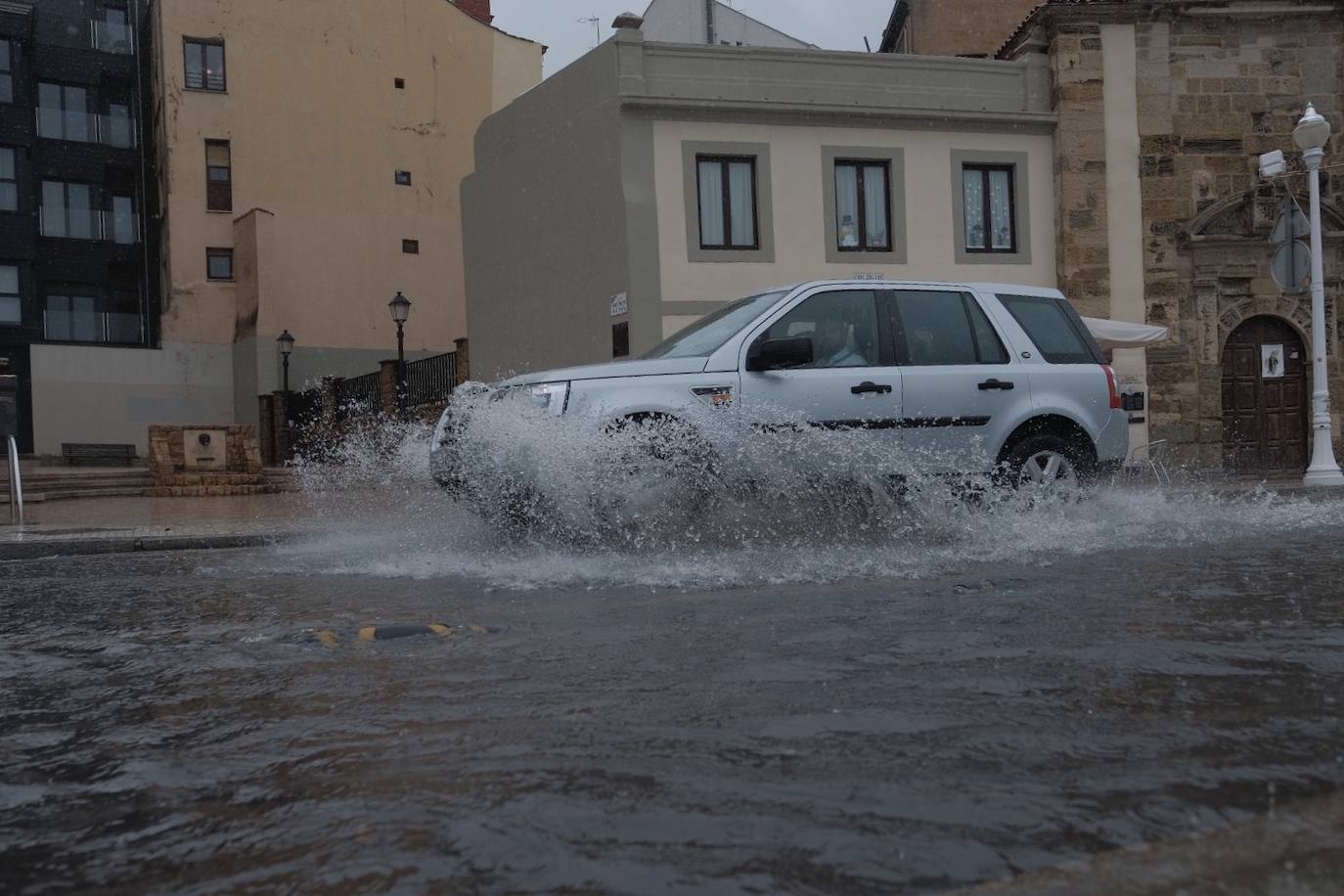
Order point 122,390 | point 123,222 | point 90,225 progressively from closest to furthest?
point 122,390
point 90,225
point 123,222

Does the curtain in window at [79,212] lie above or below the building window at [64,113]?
below

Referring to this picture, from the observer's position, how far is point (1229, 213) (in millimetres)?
20969

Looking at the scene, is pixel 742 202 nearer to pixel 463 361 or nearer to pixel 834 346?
pixel 463 361

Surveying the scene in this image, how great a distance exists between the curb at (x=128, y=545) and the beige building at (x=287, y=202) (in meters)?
24.2

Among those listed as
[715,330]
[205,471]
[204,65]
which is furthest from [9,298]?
[715,330]

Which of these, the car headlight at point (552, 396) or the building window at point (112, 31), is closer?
the car headlight at point (552, 396)

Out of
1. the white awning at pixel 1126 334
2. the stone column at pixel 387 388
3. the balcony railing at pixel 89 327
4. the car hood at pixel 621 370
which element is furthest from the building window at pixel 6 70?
the car hood at pixel 621 370

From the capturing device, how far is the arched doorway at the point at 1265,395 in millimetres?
21188

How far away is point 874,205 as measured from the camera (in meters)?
21.2

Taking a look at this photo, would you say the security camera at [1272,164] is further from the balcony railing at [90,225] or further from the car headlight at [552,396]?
the balcony railing at [90,225]

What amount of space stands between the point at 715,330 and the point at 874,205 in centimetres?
1390

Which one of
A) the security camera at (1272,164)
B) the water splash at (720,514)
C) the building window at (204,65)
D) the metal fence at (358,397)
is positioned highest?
the building window at (204,65)

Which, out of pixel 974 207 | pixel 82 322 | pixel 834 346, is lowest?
pixel 834 346

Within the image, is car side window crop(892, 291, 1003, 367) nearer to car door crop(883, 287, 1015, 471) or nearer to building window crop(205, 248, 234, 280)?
car door crop(883, 287, 1015, 471)
